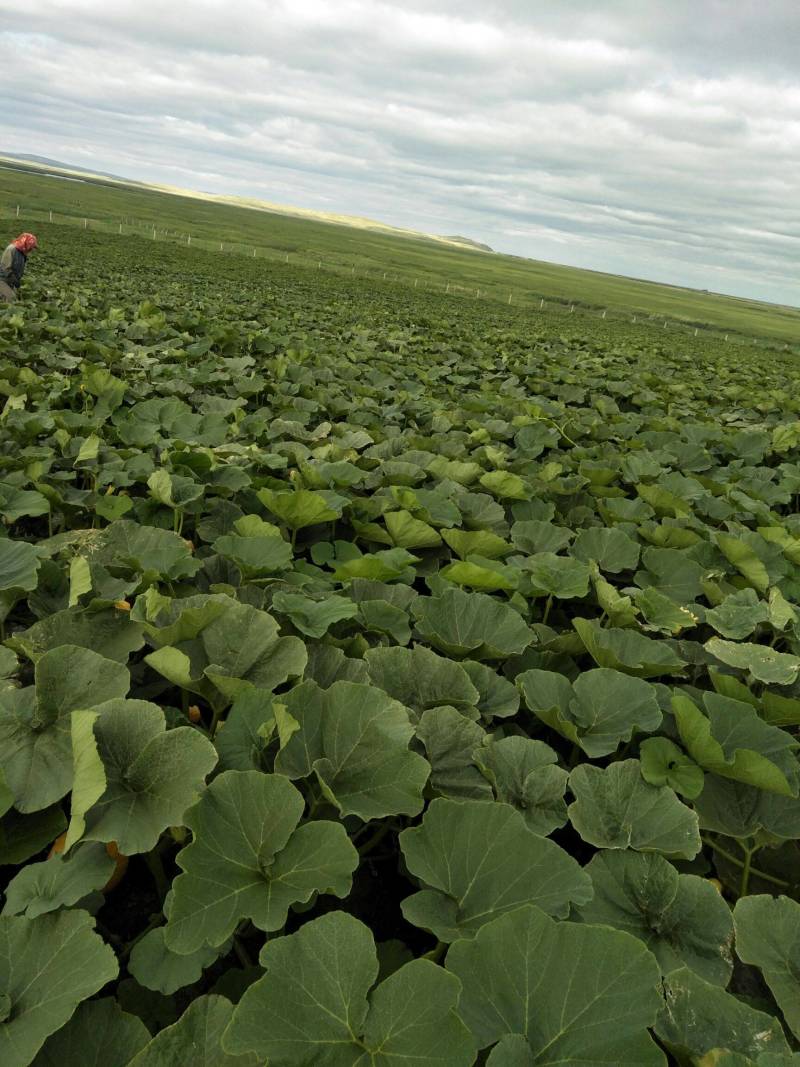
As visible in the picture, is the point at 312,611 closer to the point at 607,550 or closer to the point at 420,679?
the point at 420,679

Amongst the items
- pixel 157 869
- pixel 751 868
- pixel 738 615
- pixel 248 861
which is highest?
pixel 738 615

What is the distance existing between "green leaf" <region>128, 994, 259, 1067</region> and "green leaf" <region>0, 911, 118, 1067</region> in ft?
0.40

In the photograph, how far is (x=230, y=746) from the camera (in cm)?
157

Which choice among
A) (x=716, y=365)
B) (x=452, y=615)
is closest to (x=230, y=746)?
(x=452, y=615)

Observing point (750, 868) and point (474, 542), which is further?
point (474, 542)

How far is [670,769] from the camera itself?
5.70 feet

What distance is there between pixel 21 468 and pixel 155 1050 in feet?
11.1

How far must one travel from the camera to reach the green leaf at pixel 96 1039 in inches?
41.0

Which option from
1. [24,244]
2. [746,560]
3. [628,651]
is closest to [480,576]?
[628,651]

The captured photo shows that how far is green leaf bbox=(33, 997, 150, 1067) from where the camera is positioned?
1041mm

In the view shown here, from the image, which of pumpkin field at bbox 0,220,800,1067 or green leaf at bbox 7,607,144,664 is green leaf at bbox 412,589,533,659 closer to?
pumpkin field at bbox 0,220,800,1067

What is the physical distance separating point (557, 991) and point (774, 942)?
0.56 metres

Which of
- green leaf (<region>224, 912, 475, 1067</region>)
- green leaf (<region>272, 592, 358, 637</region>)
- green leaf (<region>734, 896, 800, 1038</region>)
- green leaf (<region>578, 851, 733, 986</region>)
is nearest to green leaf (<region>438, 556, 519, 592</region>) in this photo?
green leaf (<region>272, 592, 358, 637</region>)

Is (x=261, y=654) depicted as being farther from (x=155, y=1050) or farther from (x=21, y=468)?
(x=21, y=468)
